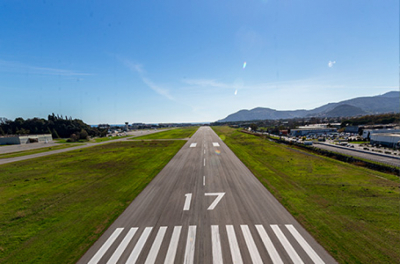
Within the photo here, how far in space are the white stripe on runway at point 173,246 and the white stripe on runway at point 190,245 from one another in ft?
2.40

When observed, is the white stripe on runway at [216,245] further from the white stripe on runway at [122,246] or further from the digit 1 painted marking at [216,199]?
the white stripe on runway at [122,246]

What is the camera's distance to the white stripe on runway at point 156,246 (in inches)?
360

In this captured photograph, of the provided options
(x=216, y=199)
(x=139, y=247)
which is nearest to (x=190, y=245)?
(x=139, y=247)

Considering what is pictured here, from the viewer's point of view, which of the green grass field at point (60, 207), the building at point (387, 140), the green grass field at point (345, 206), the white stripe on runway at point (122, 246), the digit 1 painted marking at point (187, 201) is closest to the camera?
the white stripe on runway at point (122, 246)

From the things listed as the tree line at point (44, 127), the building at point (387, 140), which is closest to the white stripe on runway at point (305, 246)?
the building at point (387, 140)

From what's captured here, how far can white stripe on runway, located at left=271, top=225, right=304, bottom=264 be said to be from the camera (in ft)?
29.7

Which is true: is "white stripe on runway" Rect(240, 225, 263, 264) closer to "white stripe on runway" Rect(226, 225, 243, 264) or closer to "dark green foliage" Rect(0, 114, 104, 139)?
"white stripe on runway" Rect(226, 225, 243, 264)

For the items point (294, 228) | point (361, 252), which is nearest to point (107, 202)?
point (294, 228)

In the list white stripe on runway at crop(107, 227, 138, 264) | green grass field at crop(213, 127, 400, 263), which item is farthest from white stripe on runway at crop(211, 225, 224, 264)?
green grass field at crop(213, 127, 400, 263)

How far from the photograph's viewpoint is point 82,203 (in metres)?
15.9

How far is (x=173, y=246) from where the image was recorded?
10.1 m

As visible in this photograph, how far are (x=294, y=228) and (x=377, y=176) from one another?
2127 centimetres

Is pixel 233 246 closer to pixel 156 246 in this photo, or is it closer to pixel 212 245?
pixel 212 245

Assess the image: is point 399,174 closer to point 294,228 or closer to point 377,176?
point 377,176
